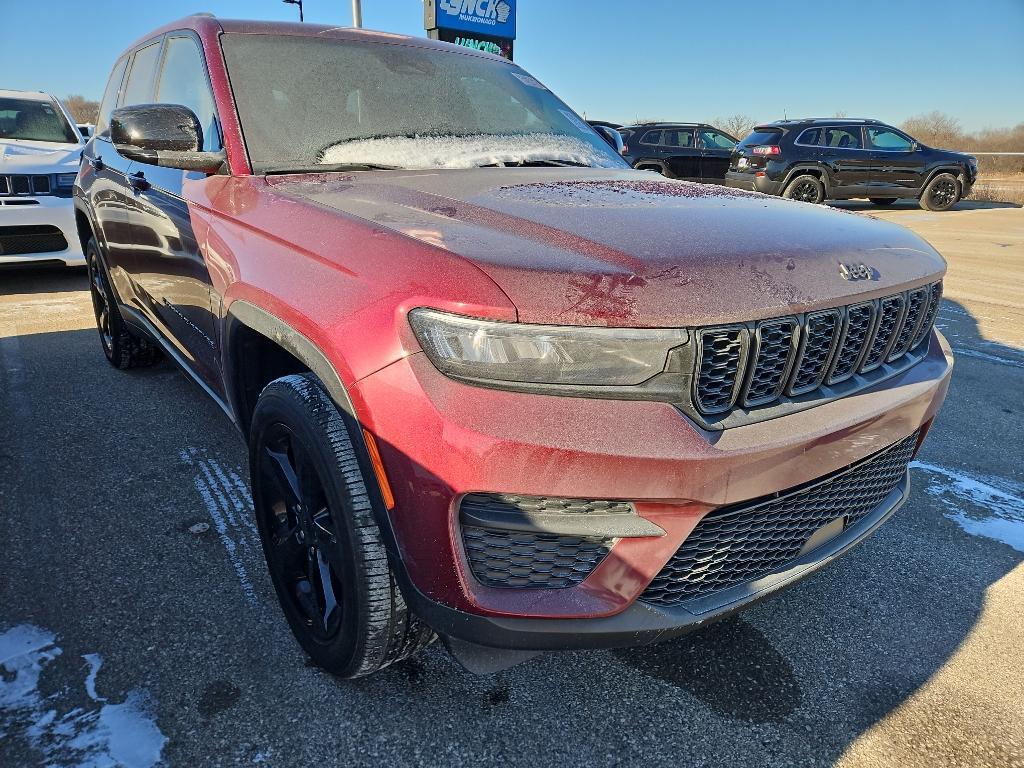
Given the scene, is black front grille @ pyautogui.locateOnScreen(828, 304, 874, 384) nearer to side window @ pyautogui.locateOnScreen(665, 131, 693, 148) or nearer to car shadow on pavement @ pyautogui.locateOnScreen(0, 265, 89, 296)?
car shadow on pavement @ pyautogui.locateOnScreen(0, 265, 89, 296)

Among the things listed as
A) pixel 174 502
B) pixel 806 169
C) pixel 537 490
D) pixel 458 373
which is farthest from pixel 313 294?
pixel 806 169

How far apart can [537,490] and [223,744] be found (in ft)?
3.34

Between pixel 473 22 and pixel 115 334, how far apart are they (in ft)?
43.2

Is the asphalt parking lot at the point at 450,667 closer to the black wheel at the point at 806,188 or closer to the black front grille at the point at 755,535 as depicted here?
the black front grille at the point at 755,535

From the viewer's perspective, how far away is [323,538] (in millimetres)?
1746

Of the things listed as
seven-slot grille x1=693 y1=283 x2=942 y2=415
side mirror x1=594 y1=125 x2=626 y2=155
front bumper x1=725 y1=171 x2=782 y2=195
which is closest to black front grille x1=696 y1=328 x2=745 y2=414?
seven-slot grille x1=693 y1=283 x2=942 y2=415

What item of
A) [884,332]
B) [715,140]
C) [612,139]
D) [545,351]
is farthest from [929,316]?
[715,140]

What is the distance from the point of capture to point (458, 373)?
136cm

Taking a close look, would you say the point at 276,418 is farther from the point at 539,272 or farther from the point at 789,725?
the point at 789,725

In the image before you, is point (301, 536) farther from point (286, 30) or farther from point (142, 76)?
point (142, 76)

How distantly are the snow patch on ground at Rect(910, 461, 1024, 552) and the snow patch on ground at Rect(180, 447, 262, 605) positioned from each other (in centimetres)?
265

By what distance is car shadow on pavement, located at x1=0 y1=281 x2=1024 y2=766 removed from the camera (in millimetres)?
1688

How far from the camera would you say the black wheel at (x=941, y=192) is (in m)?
14.0

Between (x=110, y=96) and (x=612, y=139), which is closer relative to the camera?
(x=612, y=139)
